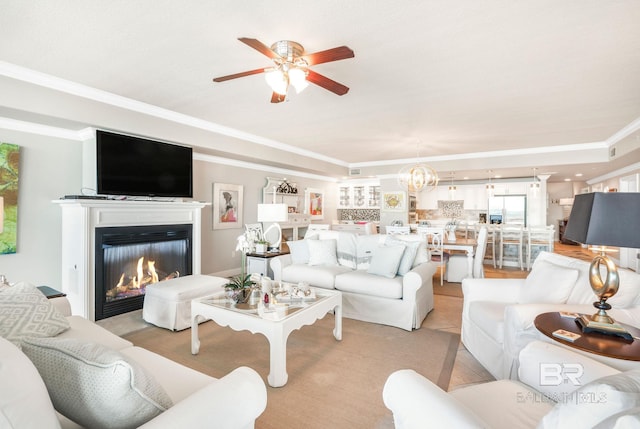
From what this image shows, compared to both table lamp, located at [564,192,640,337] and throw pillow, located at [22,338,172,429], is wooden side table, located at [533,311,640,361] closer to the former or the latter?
table lamp, located at [564,192,640,337]

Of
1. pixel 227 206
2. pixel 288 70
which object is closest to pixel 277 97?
pixel 288 70

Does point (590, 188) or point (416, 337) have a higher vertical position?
point (590, 188)

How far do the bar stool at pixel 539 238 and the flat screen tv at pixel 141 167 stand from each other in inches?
263

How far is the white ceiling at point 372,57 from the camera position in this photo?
6.70 feet

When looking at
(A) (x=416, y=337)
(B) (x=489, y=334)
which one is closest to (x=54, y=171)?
(A) (x=416, y=337)

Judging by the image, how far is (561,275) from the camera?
2.36 meters

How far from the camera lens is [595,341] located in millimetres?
1621

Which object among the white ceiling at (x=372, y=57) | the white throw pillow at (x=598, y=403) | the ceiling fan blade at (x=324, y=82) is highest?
the white ceiling at (x=372, y=57)

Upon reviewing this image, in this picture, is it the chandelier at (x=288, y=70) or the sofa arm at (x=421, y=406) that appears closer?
the sofa arm at (x=421, y=406)

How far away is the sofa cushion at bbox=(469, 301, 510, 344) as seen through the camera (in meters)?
2.32

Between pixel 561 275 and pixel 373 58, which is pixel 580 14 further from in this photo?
pixel 561 275

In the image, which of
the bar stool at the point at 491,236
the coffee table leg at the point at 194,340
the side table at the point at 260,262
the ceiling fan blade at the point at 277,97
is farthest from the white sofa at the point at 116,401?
the bar stool at the point at 491,236

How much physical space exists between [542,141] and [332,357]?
208 inches

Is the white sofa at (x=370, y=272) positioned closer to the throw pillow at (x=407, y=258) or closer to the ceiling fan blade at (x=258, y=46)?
the throw pillow at (x=407, y=258)
